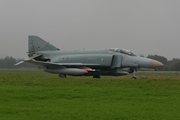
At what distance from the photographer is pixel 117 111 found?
6895mm

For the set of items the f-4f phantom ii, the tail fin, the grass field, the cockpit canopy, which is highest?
the tail fin

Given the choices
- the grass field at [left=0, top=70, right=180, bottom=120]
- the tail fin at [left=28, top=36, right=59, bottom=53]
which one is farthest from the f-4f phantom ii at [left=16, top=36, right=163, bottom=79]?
the grass field at [left=0, top=70, right=180, bottom=120]

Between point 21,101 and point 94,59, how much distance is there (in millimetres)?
15204

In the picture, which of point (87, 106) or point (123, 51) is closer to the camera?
point (87, 106)

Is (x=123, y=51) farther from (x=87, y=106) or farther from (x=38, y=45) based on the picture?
(x=87, y=106)

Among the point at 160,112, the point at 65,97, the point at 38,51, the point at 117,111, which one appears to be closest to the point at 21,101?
the point at 65,97

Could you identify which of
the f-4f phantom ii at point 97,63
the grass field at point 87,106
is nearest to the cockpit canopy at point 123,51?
the f-4f phantom ii at point 97,63

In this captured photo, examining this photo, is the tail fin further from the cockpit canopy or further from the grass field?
the grass field

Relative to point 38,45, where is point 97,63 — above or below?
below

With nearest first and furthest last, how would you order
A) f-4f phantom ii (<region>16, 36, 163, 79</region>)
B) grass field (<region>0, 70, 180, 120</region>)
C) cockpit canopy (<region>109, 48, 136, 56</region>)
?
grass field (<region>0, 70, 180, 120</region>)
f-4f phantom ii (<region>16, 36, 163, 79</region>)
cockpit canopy (<region>109, 48, 136, 56</region>)

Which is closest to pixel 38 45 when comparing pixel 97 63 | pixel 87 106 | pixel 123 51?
pixel 97 63

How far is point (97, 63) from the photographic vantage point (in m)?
23.2

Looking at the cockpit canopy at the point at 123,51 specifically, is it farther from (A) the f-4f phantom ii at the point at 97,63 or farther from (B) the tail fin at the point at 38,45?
(B) the tail fin at the point at 38,45

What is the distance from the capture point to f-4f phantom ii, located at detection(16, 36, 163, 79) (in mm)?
22375
